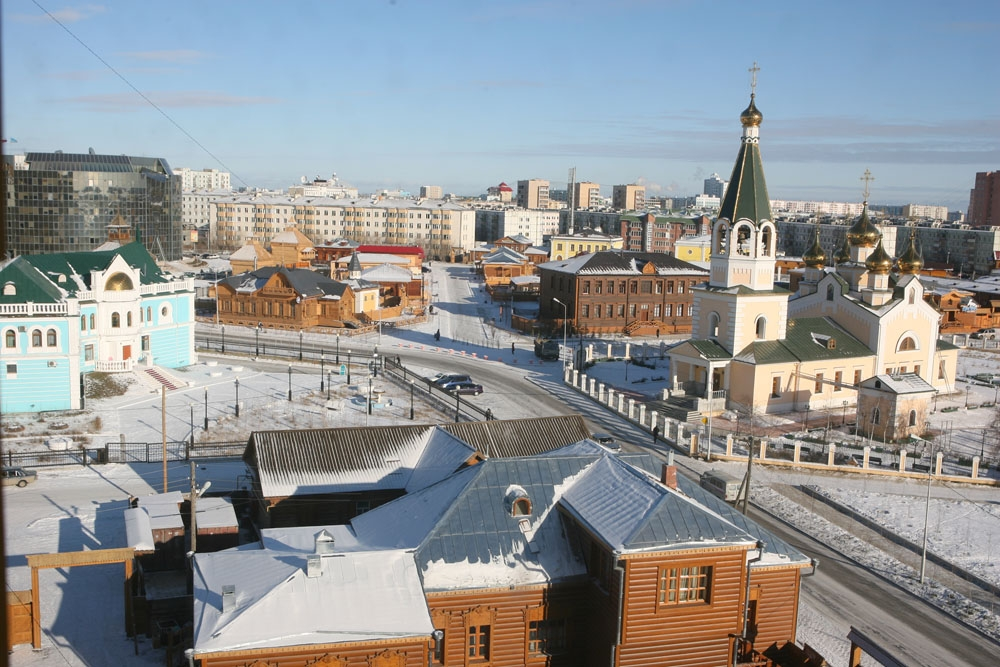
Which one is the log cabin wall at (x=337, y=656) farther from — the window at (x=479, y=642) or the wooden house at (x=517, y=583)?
the window at (x=479, y=642)

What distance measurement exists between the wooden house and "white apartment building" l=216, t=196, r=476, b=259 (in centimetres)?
10321

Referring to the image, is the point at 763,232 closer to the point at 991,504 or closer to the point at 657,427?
the point at 657,427

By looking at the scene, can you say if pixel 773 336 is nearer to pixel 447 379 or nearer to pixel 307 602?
pixel 447 379

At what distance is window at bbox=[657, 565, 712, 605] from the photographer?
16.1 m

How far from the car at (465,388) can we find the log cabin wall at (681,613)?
24.7m

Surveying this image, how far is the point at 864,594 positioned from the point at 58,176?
276 feet

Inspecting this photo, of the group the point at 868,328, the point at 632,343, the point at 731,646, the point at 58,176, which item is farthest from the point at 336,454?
the point at 58,176

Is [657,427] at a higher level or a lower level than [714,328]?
lower

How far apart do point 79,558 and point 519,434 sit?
11529 millimetres

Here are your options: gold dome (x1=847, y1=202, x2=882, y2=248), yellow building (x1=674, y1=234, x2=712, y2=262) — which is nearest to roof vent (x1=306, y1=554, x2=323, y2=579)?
gold dome (x1=847, y1=202, x2=882, y2=248)

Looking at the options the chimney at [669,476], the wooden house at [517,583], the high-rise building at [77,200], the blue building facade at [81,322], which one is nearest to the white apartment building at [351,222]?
the high-rise building at [77,200]

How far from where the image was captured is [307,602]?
14.9 meters

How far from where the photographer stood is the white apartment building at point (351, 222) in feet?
395

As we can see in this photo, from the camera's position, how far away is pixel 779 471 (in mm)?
30734
